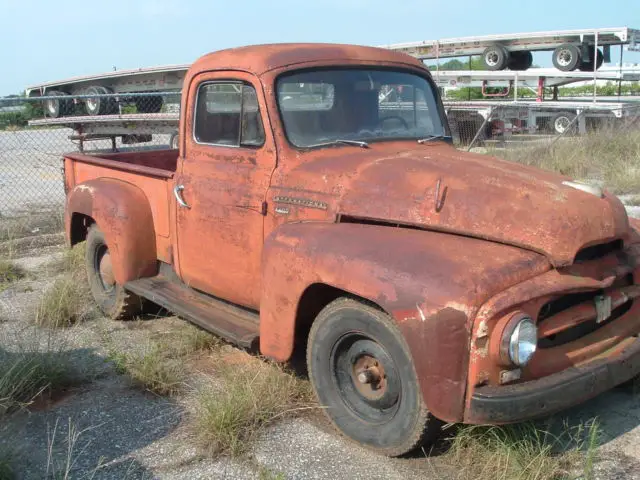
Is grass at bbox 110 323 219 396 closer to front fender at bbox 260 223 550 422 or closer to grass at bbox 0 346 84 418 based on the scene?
grass at bbox 0 346 84 418

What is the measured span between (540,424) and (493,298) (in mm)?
1070

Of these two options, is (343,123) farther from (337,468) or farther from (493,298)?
(337,468)

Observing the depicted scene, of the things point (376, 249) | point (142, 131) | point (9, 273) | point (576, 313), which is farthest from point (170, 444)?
point (142, 131)

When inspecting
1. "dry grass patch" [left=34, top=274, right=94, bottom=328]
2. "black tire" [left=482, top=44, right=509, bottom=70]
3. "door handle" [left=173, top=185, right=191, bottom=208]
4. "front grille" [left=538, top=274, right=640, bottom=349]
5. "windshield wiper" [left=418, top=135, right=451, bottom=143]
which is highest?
"black tire" [left=482, top=44, right=509, bottom=70]

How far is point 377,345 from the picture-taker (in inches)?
122

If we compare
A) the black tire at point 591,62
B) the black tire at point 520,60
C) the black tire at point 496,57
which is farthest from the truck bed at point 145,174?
the black tire at point 520,60

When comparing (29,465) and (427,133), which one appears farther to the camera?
(427,133)

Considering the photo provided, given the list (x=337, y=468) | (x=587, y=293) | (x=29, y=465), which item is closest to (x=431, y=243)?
(x=587, y=293)

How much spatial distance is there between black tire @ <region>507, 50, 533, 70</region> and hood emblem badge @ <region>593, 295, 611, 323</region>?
57.6ft

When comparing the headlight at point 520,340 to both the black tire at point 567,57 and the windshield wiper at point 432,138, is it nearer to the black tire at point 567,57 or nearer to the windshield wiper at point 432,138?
the windshield wiper at point 432,138

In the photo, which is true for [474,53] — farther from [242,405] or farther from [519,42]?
[242,405]

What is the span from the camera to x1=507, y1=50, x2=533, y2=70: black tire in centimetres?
1966

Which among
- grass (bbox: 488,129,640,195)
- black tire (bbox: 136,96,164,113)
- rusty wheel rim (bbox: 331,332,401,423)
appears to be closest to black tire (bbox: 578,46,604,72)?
grass (bbox: 488,129,640,195)

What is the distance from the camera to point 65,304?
5215 mm
